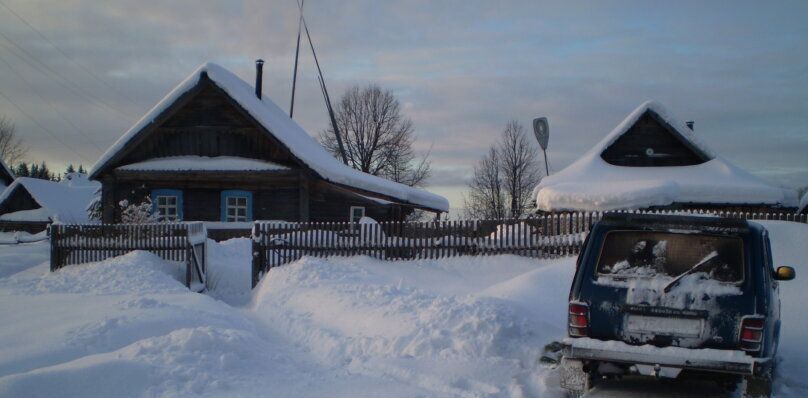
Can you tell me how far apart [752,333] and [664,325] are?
649 mm

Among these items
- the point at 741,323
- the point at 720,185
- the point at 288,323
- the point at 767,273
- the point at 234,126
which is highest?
the point at 234,126

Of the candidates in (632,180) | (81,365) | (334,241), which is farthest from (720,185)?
(81,365)

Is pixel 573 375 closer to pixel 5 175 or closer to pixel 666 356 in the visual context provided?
pixel 666 356

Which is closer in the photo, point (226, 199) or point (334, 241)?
point (334, 241)

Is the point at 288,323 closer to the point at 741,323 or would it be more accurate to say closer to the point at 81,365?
the point at 81,365

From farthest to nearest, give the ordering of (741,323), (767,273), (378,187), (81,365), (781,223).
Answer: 1. (378,187)
2. (781,223)
3. (81,365)
4. (767,273)
5. (741,323)

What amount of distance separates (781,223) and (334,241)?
9.24m

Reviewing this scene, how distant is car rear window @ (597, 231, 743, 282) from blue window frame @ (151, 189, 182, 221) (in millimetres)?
21759

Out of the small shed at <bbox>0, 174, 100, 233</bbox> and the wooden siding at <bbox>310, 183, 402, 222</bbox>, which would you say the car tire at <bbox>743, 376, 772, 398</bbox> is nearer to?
the wooden siding at <bbox>310, 183, 402, 222</bbox>

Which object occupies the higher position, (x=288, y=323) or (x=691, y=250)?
(x=691, y=250)

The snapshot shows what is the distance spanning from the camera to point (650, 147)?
25719mm

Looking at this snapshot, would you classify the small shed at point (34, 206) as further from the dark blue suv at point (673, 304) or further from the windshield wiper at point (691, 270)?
the windshield wiper at point (691, 270)

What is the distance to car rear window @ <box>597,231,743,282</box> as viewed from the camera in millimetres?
5551

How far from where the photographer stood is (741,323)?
5.24 metres
